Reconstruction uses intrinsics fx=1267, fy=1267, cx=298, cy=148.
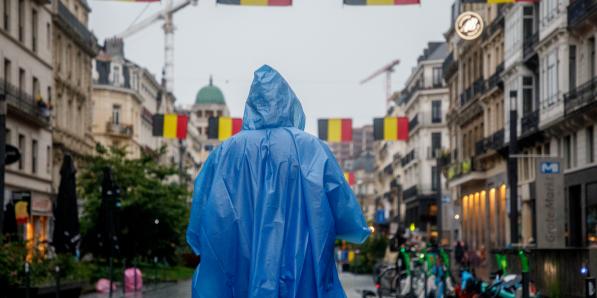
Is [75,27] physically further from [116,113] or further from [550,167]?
[116,113]

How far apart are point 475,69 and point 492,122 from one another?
670 cm

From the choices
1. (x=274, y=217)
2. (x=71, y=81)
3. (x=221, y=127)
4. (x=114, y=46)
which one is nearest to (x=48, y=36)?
(x=71, y=81)

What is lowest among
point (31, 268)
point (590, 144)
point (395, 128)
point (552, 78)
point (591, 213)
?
point (31, 268)

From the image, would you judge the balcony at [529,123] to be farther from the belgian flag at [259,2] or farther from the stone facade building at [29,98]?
the belgian flag at [259,2]

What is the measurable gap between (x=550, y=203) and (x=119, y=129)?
70.1m

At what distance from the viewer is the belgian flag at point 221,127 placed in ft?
142

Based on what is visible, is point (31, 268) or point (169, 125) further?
point (169, 125)

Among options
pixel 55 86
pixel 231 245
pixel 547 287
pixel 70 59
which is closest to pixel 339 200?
pixel 231 245

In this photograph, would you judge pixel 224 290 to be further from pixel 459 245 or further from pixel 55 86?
pixel 55 86

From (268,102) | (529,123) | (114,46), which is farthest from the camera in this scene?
(114,46)

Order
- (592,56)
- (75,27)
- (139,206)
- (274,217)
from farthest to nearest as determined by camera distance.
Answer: (75,27)
(139,206)
(592,56)
(274,217)

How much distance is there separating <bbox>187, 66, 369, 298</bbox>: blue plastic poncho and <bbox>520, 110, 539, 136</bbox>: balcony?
44541 mm

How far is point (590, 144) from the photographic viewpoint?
4356 centimetres

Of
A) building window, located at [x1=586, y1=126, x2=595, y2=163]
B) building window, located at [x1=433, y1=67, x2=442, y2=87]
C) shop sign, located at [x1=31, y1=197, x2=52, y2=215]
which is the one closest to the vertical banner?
building window, located at [x1=586, y1=126, x2=595, y2=163]
